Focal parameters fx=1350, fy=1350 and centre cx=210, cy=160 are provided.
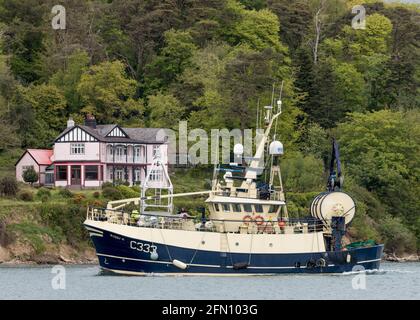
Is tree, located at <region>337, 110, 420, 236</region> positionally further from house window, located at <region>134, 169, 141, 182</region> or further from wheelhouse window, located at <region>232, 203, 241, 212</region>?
wheelhouse window, located at <region>232, 203, 241, 212</region>

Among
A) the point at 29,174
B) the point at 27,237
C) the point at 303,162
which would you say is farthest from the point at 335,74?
the point at 27,237

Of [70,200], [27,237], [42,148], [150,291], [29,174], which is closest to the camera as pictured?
[150,291]

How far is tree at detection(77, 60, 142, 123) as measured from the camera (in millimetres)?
133875

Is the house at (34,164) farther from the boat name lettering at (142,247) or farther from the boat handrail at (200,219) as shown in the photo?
the boat name lettering at (142,247)

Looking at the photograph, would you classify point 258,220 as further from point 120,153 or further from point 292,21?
point 292,21

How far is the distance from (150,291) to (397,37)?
90820 millimetres

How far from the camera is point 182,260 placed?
80.8 m

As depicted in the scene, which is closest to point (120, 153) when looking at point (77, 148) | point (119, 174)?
point (119, 174)

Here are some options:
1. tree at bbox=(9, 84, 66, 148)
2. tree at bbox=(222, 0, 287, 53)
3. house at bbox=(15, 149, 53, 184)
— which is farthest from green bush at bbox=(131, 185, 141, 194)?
tree at bbox=(222, 0, 287, 53)

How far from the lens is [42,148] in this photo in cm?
12794

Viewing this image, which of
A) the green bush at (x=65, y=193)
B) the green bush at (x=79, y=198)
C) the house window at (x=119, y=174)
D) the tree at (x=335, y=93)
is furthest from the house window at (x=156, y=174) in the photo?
the tree at (x=335, y=93)

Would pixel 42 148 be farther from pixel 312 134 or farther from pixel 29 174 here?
pixel 312 134

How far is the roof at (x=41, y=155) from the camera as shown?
398 ft

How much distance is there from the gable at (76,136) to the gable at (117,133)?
7.78ft
